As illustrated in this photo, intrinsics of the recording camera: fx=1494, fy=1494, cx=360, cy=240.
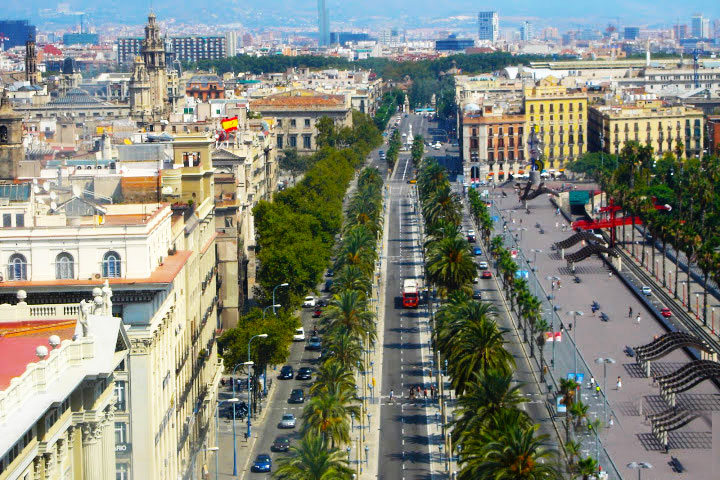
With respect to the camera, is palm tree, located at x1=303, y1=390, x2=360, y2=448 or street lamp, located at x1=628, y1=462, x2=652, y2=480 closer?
palm tree, located at x1=303, y1=390, x2=360, y2=448

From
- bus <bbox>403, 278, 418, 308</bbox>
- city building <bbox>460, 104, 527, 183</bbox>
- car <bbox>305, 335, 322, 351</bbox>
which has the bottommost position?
car <bbox>305, 335, 322, 351</bbox>

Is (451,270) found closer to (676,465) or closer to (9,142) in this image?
(9,142)

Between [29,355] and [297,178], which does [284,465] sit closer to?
[29,355]

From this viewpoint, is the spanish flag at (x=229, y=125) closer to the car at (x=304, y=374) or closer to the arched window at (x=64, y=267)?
the car at (x=304, y=374)

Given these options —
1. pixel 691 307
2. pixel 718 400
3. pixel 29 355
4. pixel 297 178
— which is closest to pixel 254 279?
pixel 691 307

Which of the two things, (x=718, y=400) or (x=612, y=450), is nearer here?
(x=612, y=450)

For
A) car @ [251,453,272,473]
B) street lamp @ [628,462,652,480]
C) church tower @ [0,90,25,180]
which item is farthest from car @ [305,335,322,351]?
street lamp @ [628,462,652,480]

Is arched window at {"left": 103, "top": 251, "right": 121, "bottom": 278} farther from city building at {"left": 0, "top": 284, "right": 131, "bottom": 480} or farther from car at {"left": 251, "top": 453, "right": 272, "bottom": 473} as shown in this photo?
car at {"left": 251, "top": 453, "right": 272, "bottom": 473}
